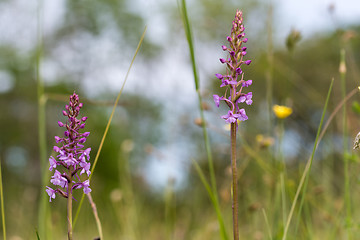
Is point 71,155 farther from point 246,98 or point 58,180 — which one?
point 246,98

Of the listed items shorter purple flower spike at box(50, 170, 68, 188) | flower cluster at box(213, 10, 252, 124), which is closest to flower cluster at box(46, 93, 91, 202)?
shorter purple flower spike at box(50, 170, 68, 188)

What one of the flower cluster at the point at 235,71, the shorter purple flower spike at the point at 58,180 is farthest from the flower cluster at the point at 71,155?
the flower cluster at the point at 235,71

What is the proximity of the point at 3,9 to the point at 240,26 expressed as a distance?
2133 centimetres

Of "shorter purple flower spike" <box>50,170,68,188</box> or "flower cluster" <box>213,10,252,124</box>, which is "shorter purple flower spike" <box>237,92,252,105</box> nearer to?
"flower cluster" <box>213,10,252,124</box>

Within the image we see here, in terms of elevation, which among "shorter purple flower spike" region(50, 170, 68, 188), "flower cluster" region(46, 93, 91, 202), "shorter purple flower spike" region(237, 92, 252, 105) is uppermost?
"shorter purple flower spike" region(237, 92, 252, 105)

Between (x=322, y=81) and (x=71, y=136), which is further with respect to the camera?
(x=322, y=81)

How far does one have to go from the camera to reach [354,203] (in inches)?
162

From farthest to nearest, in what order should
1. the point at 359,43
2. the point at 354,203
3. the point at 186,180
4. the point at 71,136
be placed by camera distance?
1. the point at 359,43
2. the point at 186,180
3. the point at 354,203
4. the point at 71,136

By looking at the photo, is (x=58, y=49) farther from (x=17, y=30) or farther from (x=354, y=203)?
(x=354, y=203)

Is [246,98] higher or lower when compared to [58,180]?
higher

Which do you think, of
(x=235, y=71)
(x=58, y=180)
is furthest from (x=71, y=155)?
(x=235, y=71)

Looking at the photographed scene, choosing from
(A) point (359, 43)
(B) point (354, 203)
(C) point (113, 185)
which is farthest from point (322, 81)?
(B) point (354, 203)

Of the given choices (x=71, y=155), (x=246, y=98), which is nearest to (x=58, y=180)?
(x=71, y=155)

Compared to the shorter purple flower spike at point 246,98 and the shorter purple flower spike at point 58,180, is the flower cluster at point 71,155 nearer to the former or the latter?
the shorter purple flower spike at point 58,180
